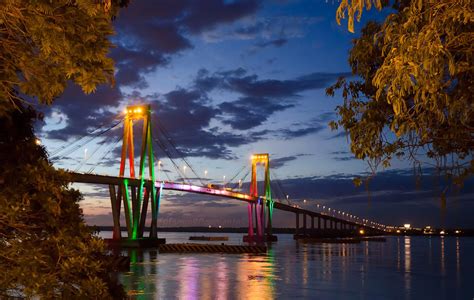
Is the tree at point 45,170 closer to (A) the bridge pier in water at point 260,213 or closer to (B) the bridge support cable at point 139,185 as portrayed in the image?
(B) the bridge support cable at point 139,185

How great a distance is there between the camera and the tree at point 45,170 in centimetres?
512

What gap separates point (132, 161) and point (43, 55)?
202 ft

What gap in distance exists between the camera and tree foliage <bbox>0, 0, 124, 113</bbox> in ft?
16.2

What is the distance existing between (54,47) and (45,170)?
4.08 feet

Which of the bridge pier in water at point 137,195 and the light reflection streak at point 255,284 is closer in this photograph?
the light reflection streak at point 255,284

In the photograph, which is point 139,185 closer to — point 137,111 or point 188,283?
point 137,111

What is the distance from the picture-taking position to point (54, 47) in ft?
16.5

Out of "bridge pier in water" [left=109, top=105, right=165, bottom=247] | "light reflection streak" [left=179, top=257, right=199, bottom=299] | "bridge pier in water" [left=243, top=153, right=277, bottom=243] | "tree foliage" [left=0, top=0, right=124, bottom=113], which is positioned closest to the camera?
"tree foliage" [left=0, top=0, right=124, bottom=113]

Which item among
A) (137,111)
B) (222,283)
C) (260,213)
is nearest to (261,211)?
(260,213)

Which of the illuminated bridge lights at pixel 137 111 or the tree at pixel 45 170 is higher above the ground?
the illuminated bridge lights at pixel 137 111

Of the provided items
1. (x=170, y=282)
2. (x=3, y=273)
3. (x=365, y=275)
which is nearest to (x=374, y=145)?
(x=3, y=273)

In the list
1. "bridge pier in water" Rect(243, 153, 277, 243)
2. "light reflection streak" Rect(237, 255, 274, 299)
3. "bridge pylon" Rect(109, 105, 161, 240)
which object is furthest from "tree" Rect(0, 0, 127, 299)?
"bridge pier in water" Rect(243, 153, 277, 243)

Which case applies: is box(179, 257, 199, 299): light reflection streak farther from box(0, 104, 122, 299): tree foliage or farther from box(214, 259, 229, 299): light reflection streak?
box(0, 104, 122, 299): tree foliage

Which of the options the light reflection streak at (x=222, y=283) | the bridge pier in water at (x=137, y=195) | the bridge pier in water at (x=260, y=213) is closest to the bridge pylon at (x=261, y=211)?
the bridge pier in water at (x=260, y=213)
